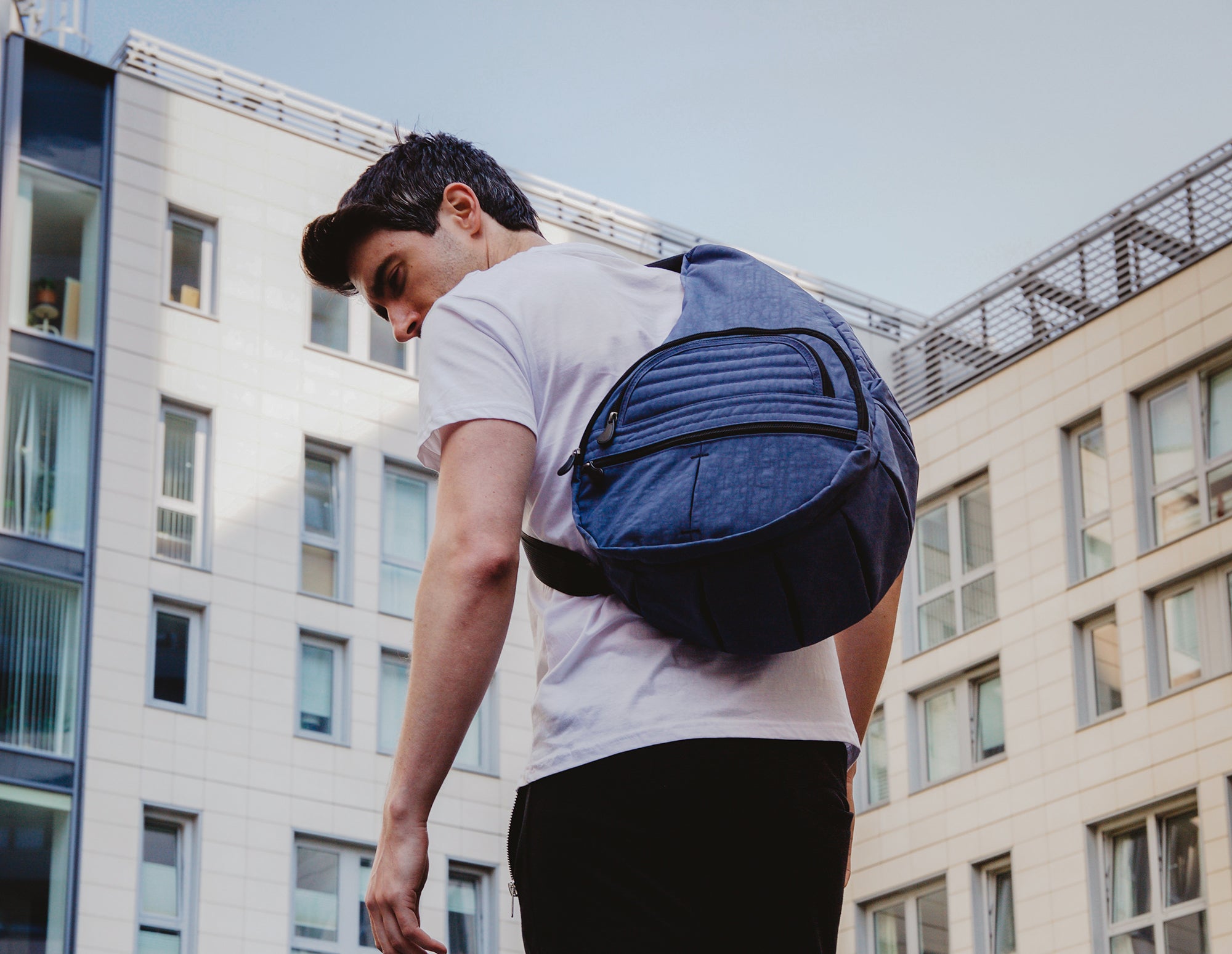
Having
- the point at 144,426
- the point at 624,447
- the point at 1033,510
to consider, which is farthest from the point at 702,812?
the point at 1033,510

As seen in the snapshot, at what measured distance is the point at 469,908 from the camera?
27.3 meters

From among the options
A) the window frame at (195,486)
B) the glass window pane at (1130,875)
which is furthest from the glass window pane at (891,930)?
the window frame at (195,486)

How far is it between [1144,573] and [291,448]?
459 inches

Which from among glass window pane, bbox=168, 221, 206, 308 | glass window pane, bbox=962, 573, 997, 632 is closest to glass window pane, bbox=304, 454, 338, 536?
glass window pane, bbox=168, 221, 206, 308

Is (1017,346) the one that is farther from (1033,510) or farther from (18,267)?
(18,267)

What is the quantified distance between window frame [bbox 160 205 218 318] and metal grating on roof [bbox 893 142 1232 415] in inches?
426

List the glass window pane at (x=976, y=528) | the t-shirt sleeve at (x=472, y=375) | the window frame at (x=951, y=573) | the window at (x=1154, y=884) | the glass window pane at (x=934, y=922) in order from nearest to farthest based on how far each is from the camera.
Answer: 1. the t-shirt sleeve at (x=472, y=375)
2. the window at (x=1154, y=884)
3. the glass window pane at (x=934, y=922)
4. the glass window pane at (x=976, y=528)
5. the window frame at (x=951, y=573)

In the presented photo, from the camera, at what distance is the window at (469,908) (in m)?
26.9

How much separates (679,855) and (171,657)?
2430 cm

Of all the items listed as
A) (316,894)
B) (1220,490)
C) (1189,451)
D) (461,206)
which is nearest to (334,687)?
(316,894)

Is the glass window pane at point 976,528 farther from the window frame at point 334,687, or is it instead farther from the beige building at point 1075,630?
the window frame at point 334,687

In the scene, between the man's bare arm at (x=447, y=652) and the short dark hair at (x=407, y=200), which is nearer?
the man's bare arm at (x=447, y=652)

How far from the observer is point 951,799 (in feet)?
94.3

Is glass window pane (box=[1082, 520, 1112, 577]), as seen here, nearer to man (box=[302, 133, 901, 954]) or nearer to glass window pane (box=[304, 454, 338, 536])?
glass window pane (box=[304, 454, 338, 536])
